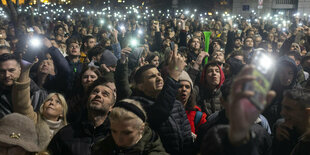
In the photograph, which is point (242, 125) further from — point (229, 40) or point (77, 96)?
point (229, 40)

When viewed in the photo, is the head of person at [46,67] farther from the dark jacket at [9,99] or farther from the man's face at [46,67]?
the dark jacket at [9,99]

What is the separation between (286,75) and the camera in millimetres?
4695

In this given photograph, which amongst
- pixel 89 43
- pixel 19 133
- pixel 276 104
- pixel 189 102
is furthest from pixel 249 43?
pixel 19 133

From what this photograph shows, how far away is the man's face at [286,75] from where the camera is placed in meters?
4.67

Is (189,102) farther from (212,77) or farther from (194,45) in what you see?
(194,45)

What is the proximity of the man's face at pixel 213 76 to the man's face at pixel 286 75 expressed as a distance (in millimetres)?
877

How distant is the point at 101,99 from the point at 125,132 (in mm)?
907

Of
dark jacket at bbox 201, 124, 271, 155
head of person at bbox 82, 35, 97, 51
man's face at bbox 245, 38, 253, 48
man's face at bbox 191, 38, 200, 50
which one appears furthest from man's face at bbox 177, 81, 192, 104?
man's face at bbox 245, 38, 253, 48

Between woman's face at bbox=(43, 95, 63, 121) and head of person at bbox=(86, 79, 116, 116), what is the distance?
41 cm

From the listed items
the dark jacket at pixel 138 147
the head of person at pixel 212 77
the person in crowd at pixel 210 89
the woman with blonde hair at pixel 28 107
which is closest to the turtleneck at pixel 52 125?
the woman with blonde hair at pixel 28 107

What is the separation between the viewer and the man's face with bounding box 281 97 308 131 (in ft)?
9.00

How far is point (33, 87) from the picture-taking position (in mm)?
4258

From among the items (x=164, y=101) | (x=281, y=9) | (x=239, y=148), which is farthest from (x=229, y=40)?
(x=281, y=9)

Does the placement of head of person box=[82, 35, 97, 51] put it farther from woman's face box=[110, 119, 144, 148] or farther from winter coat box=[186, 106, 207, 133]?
woman's face box=[110, 119, 144, 148]
